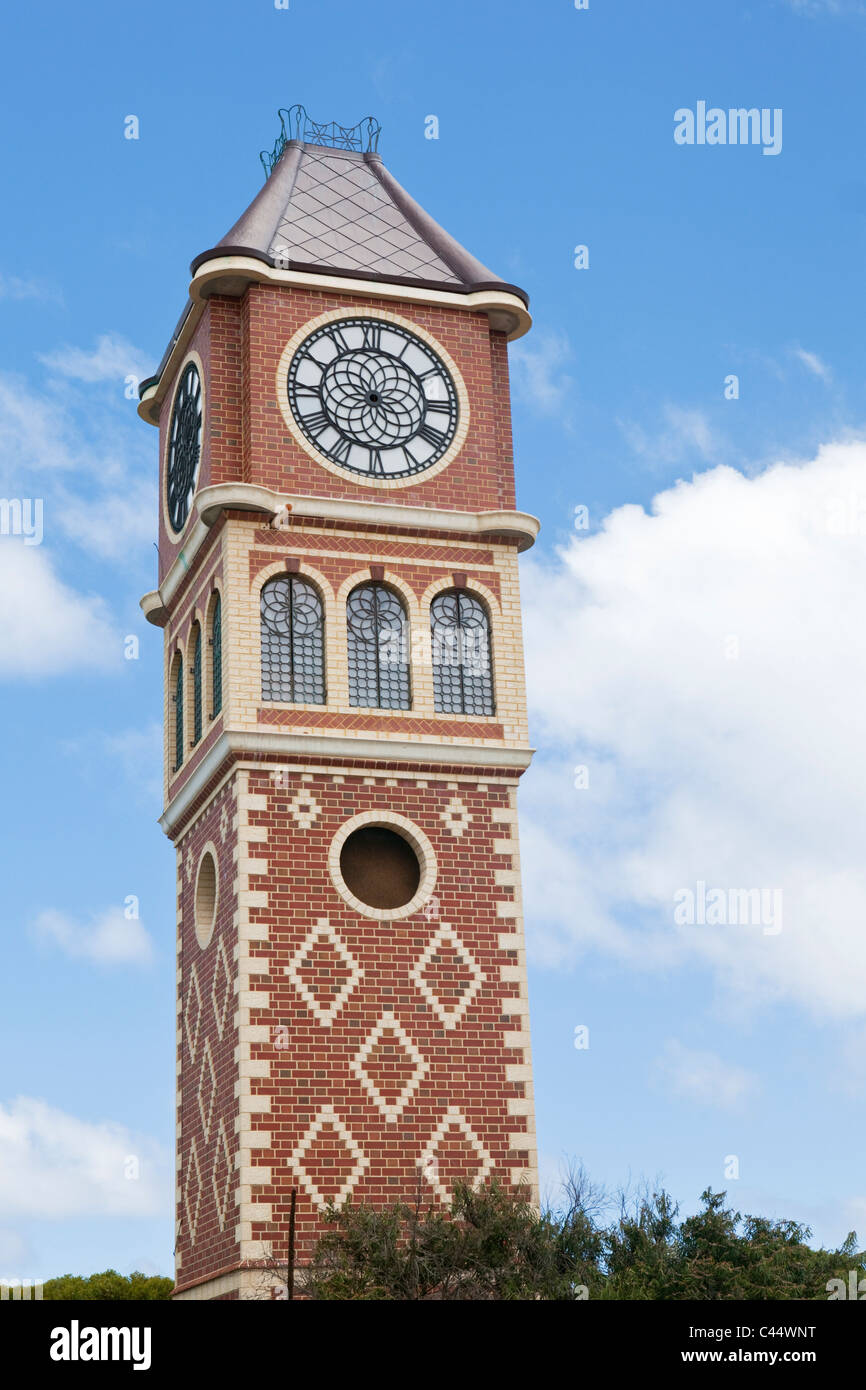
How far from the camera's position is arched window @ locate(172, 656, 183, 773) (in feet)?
138

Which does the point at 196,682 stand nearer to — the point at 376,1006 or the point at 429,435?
the point at 429,435

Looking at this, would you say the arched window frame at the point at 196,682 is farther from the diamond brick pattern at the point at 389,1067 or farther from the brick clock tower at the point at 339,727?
the diamond brick pattern at the point at 389,1067

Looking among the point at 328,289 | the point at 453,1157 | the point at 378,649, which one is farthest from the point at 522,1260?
the point at 328,289

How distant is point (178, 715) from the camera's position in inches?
1677

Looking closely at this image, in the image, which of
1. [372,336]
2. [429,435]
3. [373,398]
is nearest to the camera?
[373,398]

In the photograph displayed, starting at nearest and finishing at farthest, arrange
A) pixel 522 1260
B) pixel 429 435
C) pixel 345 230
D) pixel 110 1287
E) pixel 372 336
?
pixel 522 1260 → pixel 429 435 → pixel 372 336 → pixel 345 230 → pixel 110 1287

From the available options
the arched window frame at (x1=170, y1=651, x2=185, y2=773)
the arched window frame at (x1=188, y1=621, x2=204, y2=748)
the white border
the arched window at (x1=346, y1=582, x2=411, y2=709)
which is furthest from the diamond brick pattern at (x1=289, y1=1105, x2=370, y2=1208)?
the white border

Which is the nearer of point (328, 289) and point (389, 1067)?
point (389, 1067)

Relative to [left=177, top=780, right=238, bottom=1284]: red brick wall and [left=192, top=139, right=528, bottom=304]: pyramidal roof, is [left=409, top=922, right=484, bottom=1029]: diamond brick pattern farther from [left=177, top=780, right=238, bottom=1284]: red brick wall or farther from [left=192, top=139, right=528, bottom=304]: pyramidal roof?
[left=192, top=139, right=528, bottom=304]: pyramidal roof

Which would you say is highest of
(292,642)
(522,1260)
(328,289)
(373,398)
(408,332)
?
(328,289)

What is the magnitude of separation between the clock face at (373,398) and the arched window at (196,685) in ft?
15.8

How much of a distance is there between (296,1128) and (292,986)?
101 inches

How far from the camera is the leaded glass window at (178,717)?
1660 inches

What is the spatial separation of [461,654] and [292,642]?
360cm
